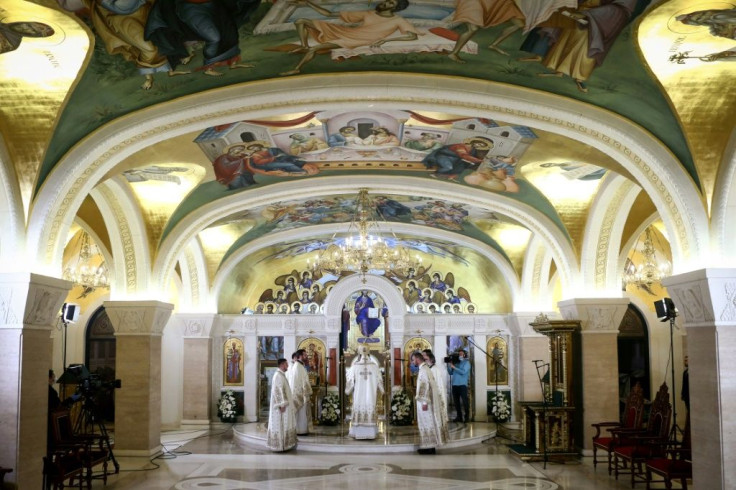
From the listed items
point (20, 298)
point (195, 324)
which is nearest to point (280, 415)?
point (195, 324)

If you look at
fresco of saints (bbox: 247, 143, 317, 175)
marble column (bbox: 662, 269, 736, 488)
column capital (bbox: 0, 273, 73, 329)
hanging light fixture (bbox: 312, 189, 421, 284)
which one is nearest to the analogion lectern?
hanging light fixture (bbox: 312, 189, 421, 284)

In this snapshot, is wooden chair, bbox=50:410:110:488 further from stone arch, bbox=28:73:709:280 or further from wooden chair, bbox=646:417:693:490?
wooden chair, bbox=646:417:693:490

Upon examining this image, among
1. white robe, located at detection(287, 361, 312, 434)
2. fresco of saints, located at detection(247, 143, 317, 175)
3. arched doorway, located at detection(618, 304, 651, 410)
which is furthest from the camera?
arched doorway, located at detection(618, 304, 651, 410)

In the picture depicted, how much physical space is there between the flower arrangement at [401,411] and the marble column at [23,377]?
9929mm

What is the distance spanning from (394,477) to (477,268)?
10822 mm

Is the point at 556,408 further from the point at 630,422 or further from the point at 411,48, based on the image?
the point at 411,48

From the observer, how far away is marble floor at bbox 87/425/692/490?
1133cm

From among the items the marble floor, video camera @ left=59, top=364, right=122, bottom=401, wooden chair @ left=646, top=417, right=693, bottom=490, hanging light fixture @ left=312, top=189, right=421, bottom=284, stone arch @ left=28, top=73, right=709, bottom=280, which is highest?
stone arch @ left=28, top=73, right=709, bottom=280

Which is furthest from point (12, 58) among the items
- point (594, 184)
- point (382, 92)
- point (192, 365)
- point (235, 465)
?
point (192, 365)

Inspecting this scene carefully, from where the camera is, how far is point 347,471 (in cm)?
1255

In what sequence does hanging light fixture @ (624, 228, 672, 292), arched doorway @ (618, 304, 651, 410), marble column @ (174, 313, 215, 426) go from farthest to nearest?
arched doorway @ (618, 304, 651, 410) < marble column @ (174, 313, 215, 426) < hanging light fixture @ (624, 228, 672, 292)

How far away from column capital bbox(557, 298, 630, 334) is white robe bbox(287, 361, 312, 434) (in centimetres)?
535

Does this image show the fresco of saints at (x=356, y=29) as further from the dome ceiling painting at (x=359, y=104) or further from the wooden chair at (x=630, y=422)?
the wooden chair at (x=630, y=422)

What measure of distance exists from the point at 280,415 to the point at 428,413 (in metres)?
2.63
